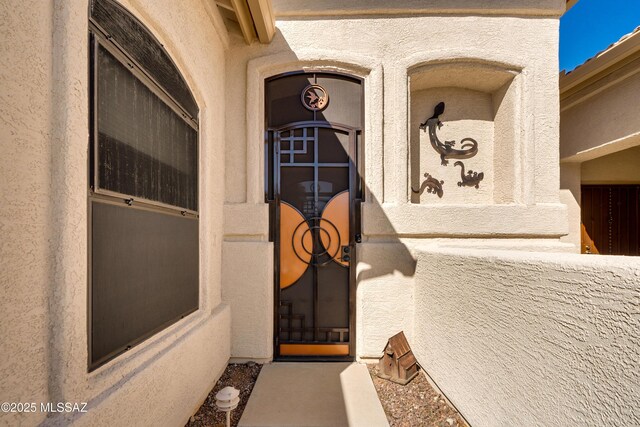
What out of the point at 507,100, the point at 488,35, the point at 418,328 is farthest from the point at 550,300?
the point at 488,35

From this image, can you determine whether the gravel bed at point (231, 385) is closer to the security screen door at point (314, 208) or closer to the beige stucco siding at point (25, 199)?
the security screen door at point (314, 208)

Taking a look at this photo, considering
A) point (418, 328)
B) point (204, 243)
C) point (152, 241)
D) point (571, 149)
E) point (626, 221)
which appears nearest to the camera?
point (152, 241)

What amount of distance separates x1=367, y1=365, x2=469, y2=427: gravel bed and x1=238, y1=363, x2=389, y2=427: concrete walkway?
0.38 feet

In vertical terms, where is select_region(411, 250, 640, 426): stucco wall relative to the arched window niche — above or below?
below

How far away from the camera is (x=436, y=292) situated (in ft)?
9.89

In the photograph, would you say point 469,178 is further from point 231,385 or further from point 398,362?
point 231,385

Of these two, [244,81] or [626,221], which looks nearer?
[244,81]

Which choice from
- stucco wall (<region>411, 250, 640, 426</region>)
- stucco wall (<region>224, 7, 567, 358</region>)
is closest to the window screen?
stucco wall (<region>224, 7, 567, 358</region>)

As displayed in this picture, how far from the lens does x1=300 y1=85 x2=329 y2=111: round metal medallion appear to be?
12.3ft

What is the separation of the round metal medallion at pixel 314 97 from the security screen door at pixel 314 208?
0.04 ft

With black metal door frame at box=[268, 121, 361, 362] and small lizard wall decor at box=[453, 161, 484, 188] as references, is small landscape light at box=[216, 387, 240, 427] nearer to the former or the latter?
black metal door frame at box=[268, 121, 361, 362]

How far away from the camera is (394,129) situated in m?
3.64

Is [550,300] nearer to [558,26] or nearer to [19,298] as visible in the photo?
[19,298]

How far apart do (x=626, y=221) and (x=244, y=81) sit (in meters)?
7.17
